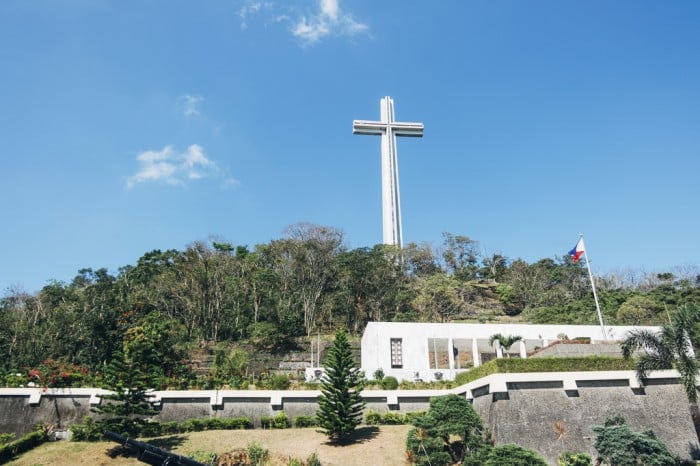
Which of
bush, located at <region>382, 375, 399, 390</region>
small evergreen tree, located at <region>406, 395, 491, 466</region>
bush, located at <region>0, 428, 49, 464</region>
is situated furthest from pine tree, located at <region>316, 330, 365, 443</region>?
bush, located at <region>0, 428, 49, 464</region>

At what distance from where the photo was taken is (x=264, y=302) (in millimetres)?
44031

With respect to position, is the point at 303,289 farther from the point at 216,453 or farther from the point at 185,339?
the point at 216,453

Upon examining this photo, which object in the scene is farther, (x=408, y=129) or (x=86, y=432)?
(x=408, y=129)

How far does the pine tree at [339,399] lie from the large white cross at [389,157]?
36657 mm

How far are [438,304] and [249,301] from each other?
17714 millimetres

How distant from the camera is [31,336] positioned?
114 ft

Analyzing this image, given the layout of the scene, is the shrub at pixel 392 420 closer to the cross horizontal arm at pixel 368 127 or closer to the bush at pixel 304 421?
the bush at pixel 304 421

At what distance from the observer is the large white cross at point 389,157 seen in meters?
59.0

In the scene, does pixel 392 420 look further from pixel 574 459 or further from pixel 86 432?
pixel 86 432

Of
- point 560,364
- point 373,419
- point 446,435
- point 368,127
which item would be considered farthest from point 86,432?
point 368,127

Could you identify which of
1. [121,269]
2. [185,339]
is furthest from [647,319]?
[121,269]

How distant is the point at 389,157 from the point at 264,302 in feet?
89.1

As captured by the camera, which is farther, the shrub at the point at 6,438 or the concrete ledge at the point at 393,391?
the shrub at the point at 6,438

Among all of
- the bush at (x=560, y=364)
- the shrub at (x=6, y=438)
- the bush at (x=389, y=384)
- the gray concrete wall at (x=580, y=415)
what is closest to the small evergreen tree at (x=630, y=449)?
the gray concrete wall at (x=580, y=415)
